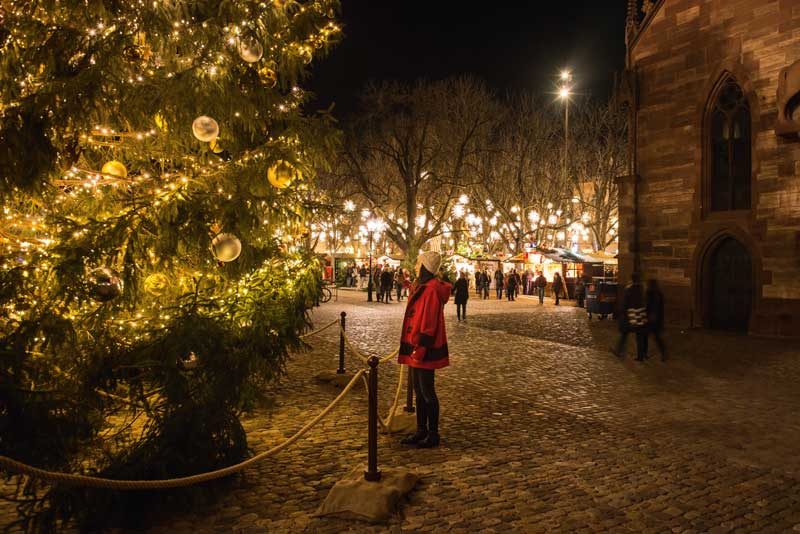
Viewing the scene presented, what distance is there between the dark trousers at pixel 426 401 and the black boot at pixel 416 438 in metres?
0.04

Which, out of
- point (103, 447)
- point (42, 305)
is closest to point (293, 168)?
point (42, 305)

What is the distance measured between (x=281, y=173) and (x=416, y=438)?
10.1ft

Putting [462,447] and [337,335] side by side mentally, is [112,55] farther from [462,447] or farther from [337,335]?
[337,335]

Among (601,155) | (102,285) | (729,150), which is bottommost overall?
(102,285)

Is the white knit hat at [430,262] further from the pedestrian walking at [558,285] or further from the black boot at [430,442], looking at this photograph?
the pedestrian walking at [558,285]

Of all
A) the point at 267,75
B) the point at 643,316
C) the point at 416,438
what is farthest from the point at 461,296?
the point at 267,75

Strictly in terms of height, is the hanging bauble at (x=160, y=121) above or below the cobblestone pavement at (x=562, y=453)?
above

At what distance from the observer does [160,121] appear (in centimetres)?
527

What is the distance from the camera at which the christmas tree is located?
432cm

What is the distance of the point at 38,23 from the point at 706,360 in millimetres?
12118

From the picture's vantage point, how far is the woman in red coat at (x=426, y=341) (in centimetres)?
609

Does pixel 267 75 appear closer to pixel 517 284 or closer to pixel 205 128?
pixel 205 128

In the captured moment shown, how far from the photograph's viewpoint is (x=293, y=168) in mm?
5184

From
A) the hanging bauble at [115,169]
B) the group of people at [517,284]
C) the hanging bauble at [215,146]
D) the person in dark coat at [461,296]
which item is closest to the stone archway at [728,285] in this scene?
the person in dark coat at [461,296]
